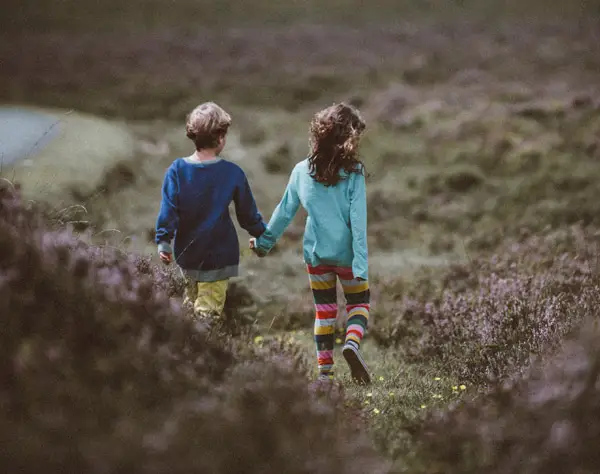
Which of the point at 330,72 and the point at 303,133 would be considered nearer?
the point at 303,133

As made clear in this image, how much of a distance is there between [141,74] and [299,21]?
618 cm

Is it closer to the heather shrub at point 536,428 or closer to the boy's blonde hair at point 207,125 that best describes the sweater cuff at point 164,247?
the boy's blonde hair at point 207,125

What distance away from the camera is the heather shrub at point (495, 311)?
5680 millimetres

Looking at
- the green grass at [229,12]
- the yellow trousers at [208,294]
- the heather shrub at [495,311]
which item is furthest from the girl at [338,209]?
the green grass at [229,12]

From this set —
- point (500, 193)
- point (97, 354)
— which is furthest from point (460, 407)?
point (500, 193)

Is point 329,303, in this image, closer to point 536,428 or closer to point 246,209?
point 246,209

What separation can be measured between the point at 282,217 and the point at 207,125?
884 mm

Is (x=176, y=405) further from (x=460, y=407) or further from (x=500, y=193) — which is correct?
(x=500, y=193)

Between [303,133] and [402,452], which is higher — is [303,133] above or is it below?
above

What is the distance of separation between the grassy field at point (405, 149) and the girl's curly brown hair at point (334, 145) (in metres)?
1.49

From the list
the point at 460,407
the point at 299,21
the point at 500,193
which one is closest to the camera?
the point at 460,407

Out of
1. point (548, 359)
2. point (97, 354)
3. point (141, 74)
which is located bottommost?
point (548, 359)

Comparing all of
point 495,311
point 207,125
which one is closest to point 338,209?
point 207,125

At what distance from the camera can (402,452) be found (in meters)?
3.68
